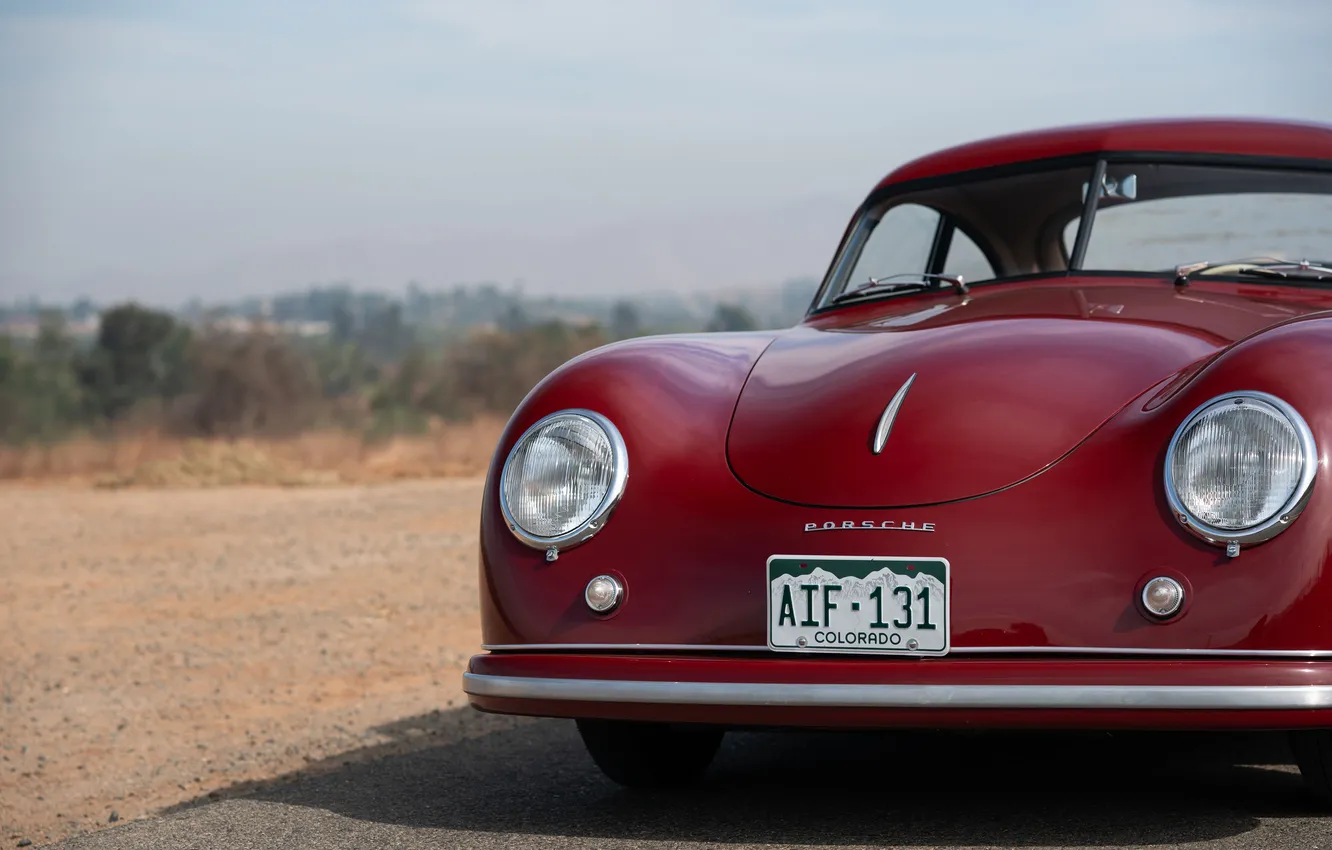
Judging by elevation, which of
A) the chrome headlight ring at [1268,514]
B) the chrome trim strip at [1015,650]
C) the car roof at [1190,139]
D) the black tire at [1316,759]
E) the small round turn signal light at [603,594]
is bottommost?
the black tire at [1316,759]

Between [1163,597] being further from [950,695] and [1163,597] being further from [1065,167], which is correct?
[1065,167]

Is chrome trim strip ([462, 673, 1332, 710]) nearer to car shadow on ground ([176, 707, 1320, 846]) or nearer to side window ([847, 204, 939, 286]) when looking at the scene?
car shadow on ground ([176, 707, 1320, 846])

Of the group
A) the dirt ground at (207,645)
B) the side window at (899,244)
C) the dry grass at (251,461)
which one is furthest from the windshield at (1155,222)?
the dry grass at (251,461)

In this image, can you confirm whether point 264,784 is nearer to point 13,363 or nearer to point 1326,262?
point 1326,262

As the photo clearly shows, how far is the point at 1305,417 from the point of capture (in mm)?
3014

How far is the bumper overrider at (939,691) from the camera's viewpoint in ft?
9.60

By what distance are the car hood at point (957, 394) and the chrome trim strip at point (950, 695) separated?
395 mm

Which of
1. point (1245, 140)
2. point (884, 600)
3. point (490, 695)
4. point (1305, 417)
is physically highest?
point (1245, 140)

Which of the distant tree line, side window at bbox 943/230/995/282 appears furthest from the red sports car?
the distant tree line

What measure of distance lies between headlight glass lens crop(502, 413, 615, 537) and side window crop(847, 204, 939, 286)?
1846 millimetres

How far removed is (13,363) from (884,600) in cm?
2948

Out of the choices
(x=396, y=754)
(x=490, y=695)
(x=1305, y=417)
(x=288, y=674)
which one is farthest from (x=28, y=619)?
(x=1305, y=417)

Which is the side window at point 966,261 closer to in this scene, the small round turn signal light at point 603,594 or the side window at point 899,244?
the side window at point 899,244

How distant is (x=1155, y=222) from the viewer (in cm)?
462
